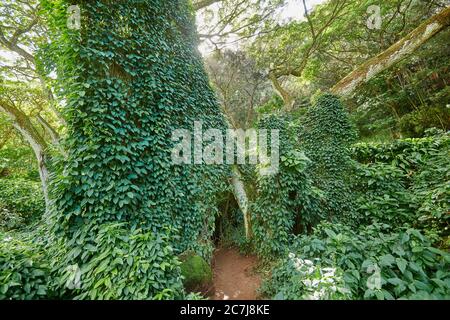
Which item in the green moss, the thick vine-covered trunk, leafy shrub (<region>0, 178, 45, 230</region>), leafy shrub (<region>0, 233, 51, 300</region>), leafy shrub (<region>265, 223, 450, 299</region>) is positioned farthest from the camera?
leafy shrub (<region>0, 178, 45, 230</region>)

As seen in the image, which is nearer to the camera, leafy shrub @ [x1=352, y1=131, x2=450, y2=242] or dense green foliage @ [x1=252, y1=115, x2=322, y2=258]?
leafy shrub @ [x1=352, y1=131, x2=450, y2=242]

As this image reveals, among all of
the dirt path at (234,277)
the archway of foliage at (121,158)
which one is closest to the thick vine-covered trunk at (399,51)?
the archway of foliage at (121,158)

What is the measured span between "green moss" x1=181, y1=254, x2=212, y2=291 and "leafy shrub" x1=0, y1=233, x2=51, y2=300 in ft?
6.33

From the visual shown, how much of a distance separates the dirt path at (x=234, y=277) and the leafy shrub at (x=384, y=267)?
30.9 inches

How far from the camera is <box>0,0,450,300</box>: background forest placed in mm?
2561

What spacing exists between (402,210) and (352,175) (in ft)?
4.11

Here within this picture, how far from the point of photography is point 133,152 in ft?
11.0

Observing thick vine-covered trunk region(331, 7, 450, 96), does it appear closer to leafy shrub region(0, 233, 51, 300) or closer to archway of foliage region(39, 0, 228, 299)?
archway of foliage region(39, 0, 228, 299)

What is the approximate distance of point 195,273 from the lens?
144 inches

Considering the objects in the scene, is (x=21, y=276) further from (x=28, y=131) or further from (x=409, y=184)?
(x=409, y=184)

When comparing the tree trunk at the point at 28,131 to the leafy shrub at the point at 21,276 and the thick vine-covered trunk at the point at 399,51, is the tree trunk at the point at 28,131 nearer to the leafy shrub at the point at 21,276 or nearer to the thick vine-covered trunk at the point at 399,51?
the leafy shrub at the point at 21,276

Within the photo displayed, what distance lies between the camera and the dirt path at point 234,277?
12.8 feet

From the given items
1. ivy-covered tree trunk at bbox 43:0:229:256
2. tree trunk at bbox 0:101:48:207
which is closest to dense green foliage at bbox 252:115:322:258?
ivy-covered tree trunk at bbox 43:0:229:256
